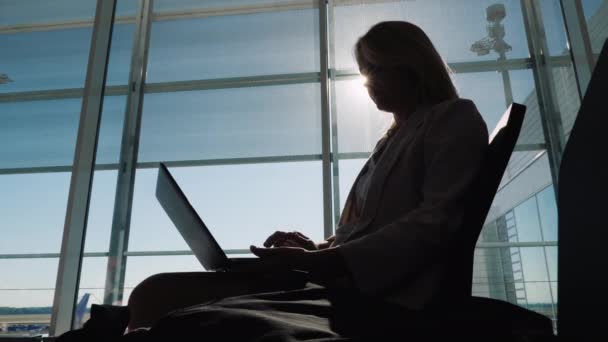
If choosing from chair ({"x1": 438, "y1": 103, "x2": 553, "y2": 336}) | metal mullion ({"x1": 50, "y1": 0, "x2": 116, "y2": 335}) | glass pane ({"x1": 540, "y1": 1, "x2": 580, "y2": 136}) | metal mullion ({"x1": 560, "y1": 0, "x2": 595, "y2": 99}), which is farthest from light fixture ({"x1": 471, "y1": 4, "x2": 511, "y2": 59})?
chair ({"x1": 438, "y1": 103, "x2": 553, "y2": 336})

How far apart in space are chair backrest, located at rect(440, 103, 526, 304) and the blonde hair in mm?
344

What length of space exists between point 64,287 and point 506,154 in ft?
11.6

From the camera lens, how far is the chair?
810 millimetres

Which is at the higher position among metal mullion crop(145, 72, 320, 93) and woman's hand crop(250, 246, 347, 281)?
metal mullion crop(145, 72, 320, 93)

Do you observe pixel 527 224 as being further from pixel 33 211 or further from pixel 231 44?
pixel 33 211

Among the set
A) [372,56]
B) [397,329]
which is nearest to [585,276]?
[397,329]

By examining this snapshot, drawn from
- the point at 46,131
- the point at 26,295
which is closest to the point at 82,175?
the point at 46,131

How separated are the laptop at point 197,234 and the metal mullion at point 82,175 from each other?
2720mm

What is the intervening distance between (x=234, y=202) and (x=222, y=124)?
720 mm

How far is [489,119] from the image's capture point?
3.81 meters

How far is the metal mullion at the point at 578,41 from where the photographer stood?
3.63m

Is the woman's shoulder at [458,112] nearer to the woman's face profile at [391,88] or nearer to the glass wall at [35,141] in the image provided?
the woman's face profile at [391,88]

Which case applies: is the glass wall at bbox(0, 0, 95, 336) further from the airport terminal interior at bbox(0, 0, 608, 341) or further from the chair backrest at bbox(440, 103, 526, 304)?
the chair backrest at bbox(440, 103, 526, 304)

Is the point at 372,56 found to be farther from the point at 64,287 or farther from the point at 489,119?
the point at 64,287
